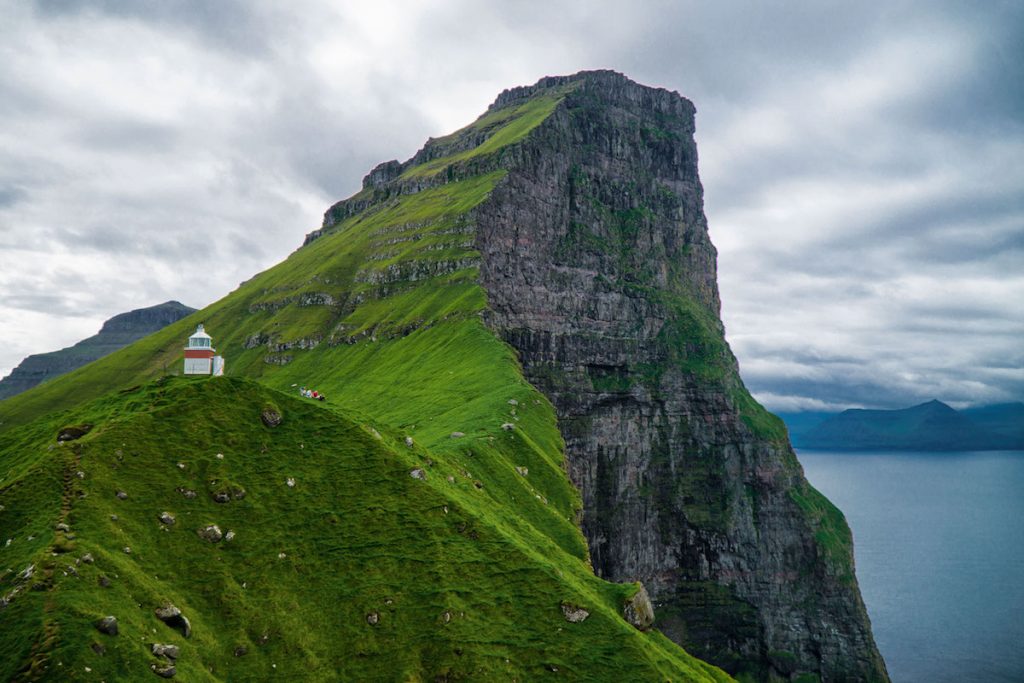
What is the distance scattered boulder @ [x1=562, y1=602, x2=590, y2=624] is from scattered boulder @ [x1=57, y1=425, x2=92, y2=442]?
3250 centimetres

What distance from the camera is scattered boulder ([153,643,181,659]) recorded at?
28203mm

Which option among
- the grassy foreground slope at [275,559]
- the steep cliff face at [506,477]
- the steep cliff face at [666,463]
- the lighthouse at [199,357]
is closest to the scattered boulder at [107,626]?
the grassy foreground slope at [275,559]

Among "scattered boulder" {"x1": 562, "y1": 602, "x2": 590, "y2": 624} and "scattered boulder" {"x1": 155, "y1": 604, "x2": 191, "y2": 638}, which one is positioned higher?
"scattered boulder" {"x1": 155, "y1": 604, "x2": 191, "y2": 638}

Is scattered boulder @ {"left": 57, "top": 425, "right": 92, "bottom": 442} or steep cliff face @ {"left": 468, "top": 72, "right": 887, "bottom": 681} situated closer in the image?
scattered boulder @ {"left": 57, "top": 425, "right": 92, "bottom": 442}

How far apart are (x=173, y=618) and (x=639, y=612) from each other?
31.4 meters

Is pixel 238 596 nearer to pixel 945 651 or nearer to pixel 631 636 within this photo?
pixel 631 636

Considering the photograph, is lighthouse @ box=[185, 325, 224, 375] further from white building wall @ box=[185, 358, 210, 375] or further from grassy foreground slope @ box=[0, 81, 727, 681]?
grassy foreground slope @ box=[0, 81, 727, 681]

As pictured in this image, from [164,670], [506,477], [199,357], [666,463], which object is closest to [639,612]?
[506,477]

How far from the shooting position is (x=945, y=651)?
169 meters

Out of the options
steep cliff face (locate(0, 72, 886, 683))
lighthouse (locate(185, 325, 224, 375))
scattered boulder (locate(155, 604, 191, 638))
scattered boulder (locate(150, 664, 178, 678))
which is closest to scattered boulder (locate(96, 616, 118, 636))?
steep cliff face (locate(0, 72, 886, 683))

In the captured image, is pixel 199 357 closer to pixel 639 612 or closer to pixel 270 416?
pixel 270 416

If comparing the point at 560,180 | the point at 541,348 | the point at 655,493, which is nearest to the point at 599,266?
the point at 560,180

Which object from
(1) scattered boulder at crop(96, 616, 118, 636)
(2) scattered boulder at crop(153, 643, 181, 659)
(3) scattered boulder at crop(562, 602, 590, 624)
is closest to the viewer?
(1) scattered boulder at crop(96, 616, 118, 636)

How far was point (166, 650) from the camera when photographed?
28.5 metres
